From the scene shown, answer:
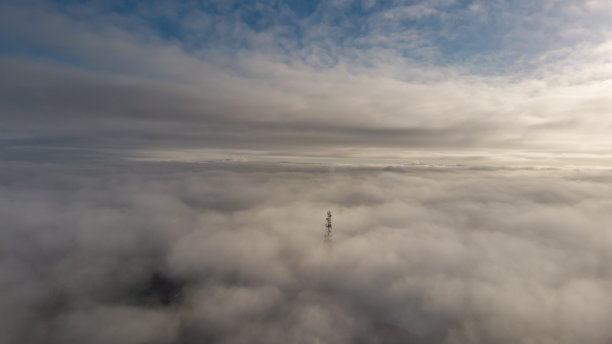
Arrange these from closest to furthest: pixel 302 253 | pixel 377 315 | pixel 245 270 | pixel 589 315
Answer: pixel 589 315, pixel 377 315, pixel 245 270, pixel 302 253

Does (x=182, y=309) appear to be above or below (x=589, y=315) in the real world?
below

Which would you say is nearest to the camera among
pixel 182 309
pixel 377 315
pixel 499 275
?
pixel 377 315

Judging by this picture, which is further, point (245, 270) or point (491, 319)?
point (245, 270)

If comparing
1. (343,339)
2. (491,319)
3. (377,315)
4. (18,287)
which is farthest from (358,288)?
(18,287)

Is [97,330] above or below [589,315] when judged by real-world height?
below

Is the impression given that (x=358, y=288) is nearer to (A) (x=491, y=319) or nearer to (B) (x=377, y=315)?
(B) (x=377, y=315)

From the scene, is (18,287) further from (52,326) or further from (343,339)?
(343,339)

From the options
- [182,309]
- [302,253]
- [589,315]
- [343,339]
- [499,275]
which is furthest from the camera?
[302,253]

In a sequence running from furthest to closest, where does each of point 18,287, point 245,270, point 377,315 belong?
point 245,270
point 18,287
point 377,315

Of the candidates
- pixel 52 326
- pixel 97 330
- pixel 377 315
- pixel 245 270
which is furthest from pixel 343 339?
pixel 52 326
